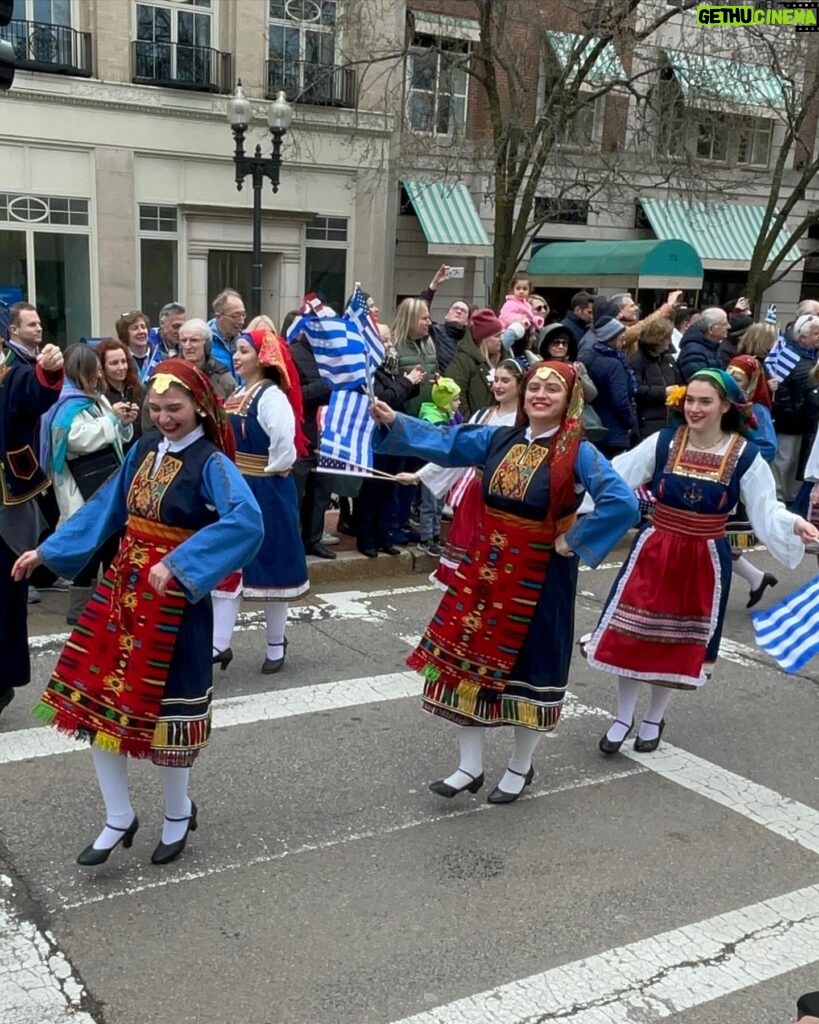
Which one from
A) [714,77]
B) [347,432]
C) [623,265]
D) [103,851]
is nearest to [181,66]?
[623,265]

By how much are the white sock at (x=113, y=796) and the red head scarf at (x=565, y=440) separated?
1.93 metres

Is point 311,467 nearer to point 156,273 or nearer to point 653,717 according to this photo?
point 653,717

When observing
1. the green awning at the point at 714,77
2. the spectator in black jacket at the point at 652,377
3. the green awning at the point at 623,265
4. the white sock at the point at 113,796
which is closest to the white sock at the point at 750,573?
the spectator in black jacket at the point at 652,377

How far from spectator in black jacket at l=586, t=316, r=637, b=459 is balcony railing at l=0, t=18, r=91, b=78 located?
11953mm

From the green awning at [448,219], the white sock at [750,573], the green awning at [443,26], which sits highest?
the green awning at [443,26]

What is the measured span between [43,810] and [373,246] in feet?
58.5

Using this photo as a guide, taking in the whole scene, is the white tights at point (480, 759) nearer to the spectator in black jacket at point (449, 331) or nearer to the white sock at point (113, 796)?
the white sock at point (113, 796)

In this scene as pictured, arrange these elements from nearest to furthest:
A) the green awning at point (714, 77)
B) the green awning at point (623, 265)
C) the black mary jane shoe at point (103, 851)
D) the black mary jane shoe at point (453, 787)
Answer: the black mary jane shoe at point (103, 851), the black mary jane shoe at point (453, 787), the green awning at point (714, 77), the green awning at point (623, 265)

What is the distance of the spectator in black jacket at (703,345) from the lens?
9.45 meters

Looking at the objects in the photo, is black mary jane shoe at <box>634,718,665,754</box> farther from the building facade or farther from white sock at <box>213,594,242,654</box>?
the building facade

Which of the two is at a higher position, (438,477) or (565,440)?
(565,440)

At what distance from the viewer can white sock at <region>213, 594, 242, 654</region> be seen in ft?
18.8

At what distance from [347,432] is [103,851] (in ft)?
11.4

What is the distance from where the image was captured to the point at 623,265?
65.6ft
